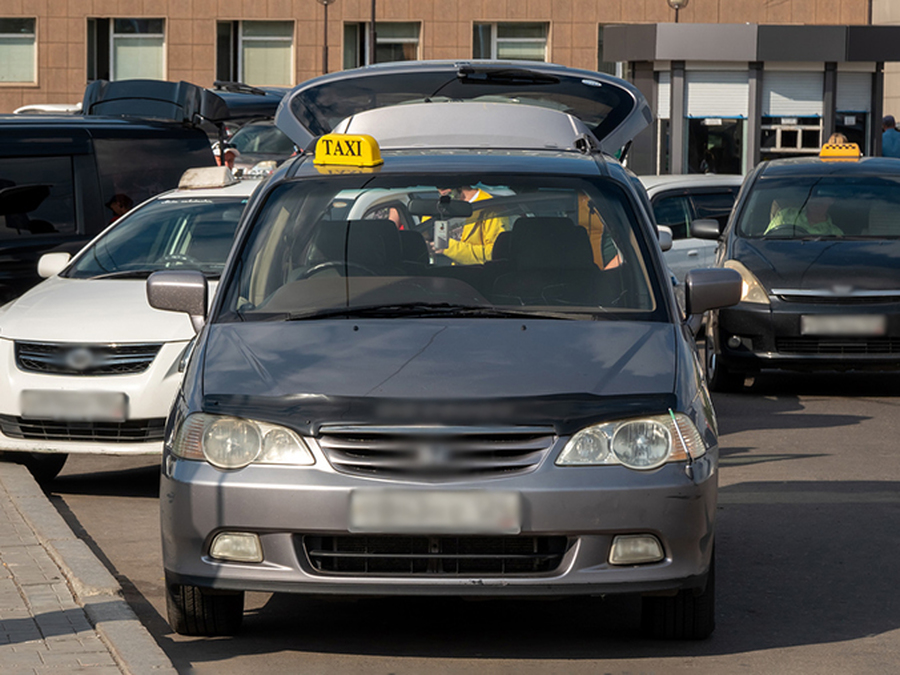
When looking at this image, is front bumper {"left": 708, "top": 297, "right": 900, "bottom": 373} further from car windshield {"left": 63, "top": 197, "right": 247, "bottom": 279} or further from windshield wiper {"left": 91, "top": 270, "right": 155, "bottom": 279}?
windshield wiper {"left": 91, "top": 270, "right": 155, "bottom": 279}

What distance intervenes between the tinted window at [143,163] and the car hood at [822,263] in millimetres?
4287

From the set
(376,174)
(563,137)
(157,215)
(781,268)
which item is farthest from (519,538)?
(781,268)

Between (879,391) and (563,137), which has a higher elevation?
(563,137)

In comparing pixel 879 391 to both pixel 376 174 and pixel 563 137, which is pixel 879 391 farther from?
pixel 376 174

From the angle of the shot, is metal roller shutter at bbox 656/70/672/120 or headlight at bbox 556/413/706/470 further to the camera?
metal roller shutter at bbox 656/70/672/120

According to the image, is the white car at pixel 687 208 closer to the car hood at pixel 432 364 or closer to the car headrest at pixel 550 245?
the car headrest at pixel 550 245

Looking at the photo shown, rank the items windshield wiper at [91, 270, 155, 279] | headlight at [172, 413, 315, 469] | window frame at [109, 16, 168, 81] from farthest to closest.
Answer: window frame at [109, 16, 168, 81], windshield wiper at [91, 270, 155, 279], headlight at [172, 413, 315, 469]

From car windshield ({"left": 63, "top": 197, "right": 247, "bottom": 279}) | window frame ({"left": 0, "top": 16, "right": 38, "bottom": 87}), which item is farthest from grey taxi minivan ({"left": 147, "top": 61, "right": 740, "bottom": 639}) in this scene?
window frame ({"left": 0, "top": 16, "right": 38, "bottom": 87})

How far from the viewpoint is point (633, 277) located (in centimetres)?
571

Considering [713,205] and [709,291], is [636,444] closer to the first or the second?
[709,291]

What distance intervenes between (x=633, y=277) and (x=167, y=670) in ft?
7.20

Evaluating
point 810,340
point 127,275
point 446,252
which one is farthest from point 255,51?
point 446,252

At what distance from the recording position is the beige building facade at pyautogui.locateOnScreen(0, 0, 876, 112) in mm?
47312

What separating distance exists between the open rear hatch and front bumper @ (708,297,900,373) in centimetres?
277
